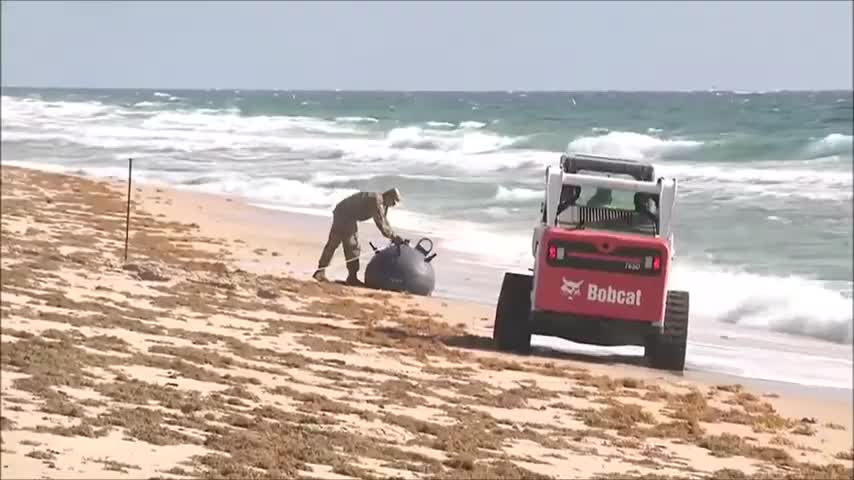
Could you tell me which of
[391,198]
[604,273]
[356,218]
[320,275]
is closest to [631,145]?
[320,275]

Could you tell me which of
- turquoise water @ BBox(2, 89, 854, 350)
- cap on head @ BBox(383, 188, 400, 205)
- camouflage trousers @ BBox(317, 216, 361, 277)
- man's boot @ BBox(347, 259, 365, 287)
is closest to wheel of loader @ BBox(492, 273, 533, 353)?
turquoise water @ BBox(2, 89, 854, 350)

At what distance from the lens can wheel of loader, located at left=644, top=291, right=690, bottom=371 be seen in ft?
33.6

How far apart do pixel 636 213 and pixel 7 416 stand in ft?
15.0

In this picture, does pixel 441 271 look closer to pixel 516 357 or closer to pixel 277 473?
pixel 516 357

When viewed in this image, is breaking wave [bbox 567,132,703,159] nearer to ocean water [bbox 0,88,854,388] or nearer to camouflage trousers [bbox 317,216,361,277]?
ocean water [bbox 0,88,854,388]

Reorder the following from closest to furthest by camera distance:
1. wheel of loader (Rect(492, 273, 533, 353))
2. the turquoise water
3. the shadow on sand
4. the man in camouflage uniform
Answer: wheel of loader (Rect(492, 273, 533, 353)), the shadow on sand, the turquoise water, the man in camouflage uniform

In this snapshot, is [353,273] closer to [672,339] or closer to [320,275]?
[320,275]

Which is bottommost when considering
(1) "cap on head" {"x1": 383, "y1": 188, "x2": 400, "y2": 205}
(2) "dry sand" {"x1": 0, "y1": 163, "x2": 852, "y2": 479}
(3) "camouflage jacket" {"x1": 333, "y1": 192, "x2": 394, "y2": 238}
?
(2) "dry sand" {"x1": 0, "y1": 163, "x2": 852, "y2": 479}

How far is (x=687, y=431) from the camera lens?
9633mm

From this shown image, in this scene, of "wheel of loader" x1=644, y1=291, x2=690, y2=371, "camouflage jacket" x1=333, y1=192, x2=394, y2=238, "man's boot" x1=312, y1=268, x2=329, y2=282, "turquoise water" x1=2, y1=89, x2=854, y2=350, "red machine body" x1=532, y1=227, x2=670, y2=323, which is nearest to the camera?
"red machine body" x1=532, y1=227, x2=670, y2=323

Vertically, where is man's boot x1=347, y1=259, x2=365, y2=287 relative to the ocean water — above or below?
below

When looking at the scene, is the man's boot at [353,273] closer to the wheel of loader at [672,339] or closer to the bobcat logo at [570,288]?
the wheel of loader at [672,339]

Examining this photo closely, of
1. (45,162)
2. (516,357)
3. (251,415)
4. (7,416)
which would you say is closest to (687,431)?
(516,357)

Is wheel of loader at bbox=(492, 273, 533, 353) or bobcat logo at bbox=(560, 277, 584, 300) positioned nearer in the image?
bobcat logo at bbox=(560, 277, 584, 300)
